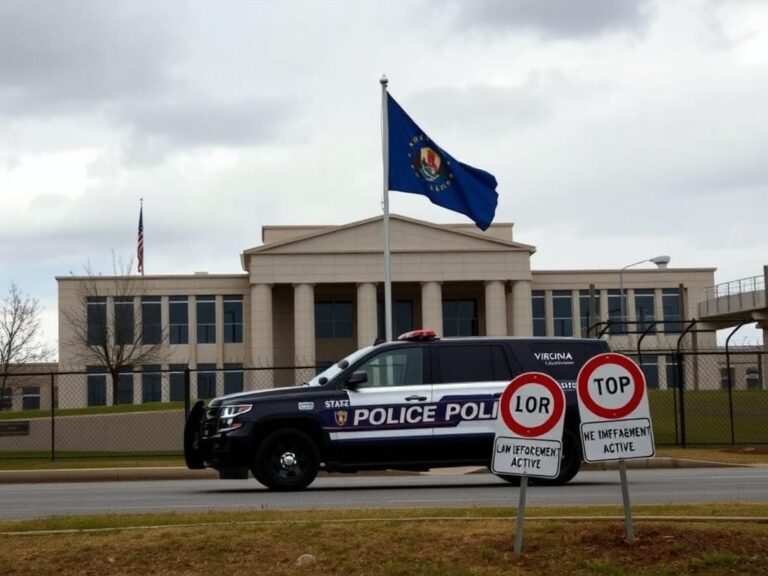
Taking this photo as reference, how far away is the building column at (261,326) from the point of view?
233ft

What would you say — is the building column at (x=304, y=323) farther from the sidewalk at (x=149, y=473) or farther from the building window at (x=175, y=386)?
the sidewalk at (x=149, y=473)

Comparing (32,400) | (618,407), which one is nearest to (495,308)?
(32,400)

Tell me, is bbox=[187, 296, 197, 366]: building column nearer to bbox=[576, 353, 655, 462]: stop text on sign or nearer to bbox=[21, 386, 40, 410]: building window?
bbox=[21, 386, 40, 410]: building window

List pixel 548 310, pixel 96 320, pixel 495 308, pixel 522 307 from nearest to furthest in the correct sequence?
pixel 96 320 → pixel 495 308 → pixel 522 307 → pixel 548 310

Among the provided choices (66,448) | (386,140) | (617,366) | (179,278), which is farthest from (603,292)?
(617,366)

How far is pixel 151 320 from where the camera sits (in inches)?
2751

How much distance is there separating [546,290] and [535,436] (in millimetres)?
68600

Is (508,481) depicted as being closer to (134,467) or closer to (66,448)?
(134,467)

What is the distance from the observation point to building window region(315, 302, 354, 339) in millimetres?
75000

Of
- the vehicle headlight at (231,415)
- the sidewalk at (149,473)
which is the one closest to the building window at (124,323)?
the sidewalk at (149,473)

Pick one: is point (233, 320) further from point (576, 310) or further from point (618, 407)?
point (618, 407)

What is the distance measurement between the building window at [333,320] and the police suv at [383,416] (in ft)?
191

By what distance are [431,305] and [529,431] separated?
6292 cm

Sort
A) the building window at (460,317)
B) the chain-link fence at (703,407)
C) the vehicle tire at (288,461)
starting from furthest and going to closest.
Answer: the building window at (460,317)
the chain-link fence at (703,407)
the vehicle tire at (288,461)
